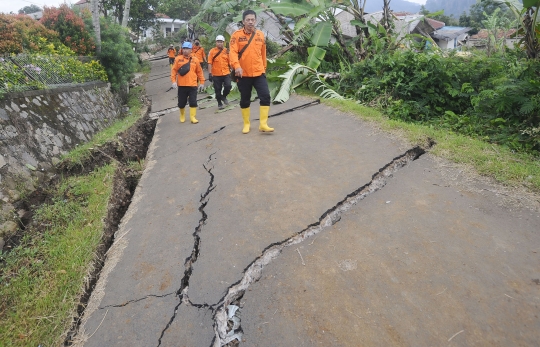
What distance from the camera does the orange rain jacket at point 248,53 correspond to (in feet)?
14.8

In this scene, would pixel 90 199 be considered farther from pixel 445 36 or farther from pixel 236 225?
pixel 445 36

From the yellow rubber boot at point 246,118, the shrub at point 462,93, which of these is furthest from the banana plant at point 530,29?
the yellow rubber boot at point 246,118

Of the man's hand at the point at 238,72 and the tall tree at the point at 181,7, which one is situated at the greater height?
the man's hand at the point at 238,72

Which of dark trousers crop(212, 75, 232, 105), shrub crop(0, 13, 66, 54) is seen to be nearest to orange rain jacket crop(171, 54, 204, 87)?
dark trousers crop(212, 75, 232, 105)

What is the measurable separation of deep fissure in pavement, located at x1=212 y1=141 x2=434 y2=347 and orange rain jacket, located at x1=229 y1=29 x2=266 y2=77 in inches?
88.8

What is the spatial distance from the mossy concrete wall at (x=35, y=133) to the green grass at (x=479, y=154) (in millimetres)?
4579

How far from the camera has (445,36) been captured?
28.3 metres

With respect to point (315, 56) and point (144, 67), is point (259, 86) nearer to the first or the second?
point (315, 56)

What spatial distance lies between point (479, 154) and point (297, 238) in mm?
2328

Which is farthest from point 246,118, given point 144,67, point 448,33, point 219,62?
point 448,33

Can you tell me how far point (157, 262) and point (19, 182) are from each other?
2.59 meters

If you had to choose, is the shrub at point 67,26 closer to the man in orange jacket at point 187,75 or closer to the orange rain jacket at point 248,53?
the man in orange jacket at point 187,75

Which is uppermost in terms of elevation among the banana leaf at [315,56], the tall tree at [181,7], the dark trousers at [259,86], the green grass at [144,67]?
the dark trousers at [259,86]

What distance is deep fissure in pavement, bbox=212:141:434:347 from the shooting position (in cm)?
200
